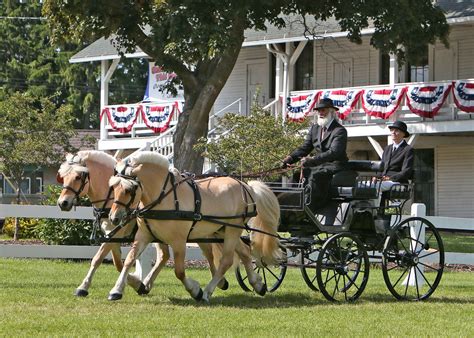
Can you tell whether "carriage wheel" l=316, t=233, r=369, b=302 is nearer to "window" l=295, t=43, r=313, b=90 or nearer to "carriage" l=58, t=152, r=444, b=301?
"carriage" l=58, t=152, r=444, b=301

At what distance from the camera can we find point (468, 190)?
1318 inches

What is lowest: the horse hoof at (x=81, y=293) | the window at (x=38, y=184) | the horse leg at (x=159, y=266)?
the window at (x=38, y=184)

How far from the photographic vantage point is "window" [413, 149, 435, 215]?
113ft

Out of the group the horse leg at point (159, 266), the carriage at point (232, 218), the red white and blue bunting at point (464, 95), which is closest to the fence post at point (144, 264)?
the carriage at point (232, 218)

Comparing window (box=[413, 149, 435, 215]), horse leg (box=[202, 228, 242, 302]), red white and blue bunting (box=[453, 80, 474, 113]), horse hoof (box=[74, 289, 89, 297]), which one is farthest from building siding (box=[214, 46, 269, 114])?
horse hoof (box=[74, 289, 89, 297])

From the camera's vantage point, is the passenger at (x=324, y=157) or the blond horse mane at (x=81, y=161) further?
the passenger at (x=324, y=157)

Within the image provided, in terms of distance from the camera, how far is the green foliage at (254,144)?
26.7 meters

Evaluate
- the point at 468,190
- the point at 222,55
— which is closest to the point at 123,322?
the point at 222,55

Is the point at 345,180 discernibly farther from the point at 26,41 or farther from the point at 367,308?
the point at 26,41

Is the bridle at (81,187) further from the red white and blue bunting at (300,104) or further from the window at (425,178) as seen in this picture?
the window at (425,178)

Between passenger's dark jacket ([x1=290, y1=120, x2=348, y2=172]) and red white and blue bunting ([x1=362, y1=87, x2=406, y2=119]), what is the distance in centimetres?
1622

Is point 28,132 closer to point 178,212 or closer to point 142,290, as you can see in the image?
point 142,290

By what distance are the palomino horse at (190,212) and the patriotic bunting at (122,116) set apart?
76.8ft

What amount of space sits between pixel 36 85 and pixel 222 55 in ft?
114
